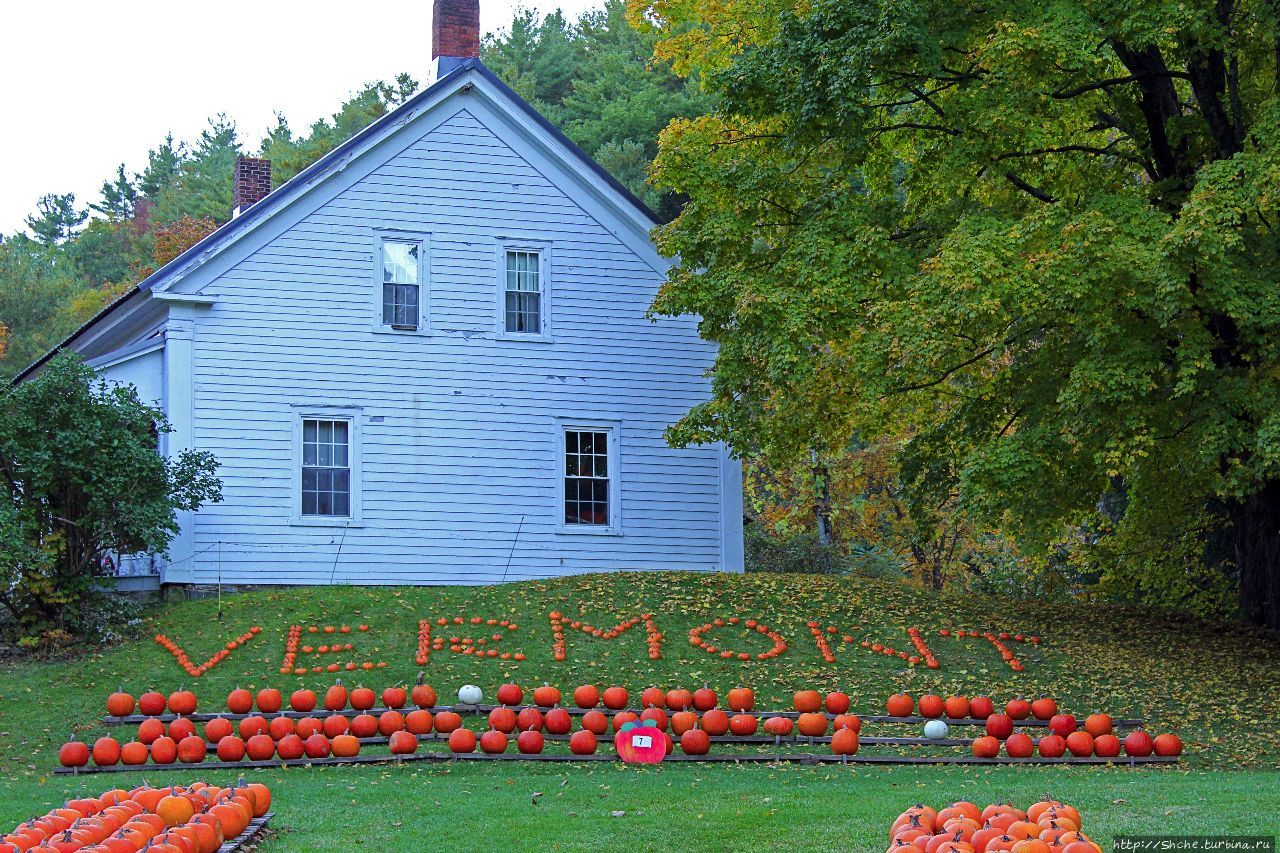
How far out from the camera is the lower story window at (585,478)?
23.0 meters

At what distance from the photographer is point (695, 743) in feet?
44.4

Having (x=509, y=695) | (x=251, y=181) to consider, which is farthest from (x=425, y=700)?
(x=251, y=181)

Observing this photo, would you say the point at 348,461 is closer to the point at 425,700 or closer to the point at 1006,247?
the point at 425,700

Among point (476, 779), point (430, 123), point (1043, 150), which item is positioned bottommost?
point (476, 779)

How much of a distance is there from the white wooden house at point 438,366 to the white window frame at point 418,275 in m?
0.03

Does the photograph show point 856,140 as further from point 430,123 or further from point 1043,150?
point 430,123

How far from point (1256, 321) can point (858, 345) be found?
190 inches

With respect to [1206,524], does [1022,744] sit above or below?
below

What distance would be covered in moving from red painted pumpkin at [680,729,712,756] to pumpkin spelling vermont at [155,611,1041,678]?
3891 millimetres

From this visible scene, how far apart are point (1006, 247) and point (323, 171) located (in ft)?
34.8

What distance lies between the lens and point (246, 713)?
1473cm

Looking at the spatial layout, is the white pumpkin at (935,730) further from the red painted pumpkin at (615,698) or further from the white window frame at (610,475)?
the white window frame at (610,475)

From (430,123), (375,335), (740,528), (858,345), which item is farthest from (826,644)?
(430,123)

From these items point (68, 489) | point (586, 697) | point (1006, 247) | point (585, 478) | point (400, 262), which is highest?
point (400, 262)
